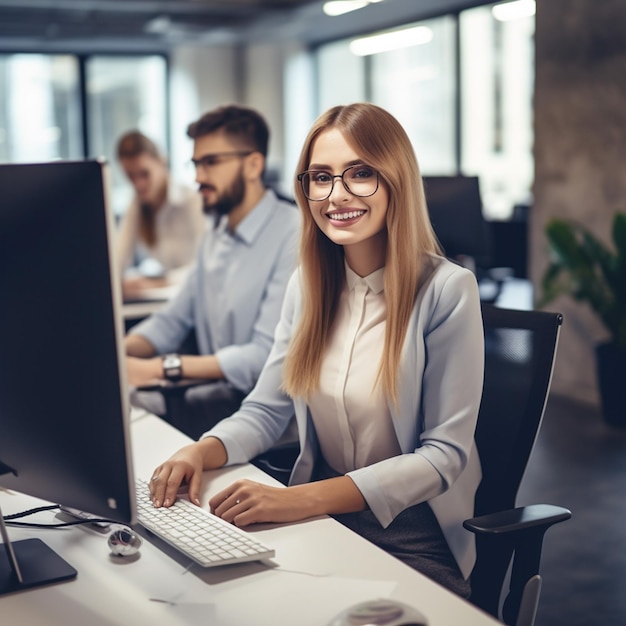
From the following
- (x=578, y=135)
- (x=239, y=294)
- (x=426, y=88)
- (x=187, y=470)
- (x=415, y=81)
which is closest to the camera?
(x=187, y=470)

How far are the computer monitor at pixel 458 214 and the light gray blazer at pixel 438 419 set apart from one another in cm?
202

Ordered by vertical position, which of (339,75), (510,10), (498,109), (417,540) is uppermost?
(510,10)

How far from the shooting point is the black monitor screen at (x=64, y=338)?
0.99 metres

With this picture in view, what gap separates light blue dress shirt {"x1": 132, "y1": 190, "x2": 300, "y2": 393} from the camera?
8.63 ft

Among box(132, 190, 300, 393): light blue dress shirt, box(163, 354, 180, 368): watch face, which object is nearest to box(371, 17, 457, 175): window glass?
box(132, 190, 300, 393): light blue dress shirt

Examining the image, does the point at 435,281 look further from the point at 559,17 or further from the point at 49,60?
the point at 49,60

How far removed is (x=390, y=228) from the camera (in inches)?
65.0

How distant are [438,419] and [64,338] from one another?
771 mm

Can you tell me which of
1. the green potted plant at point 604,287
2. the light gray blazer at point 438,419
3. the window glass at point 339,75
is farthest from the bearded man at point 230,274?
the window glass at point 339,75

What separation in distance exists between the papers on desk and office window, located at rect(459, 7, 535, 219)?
289 inches

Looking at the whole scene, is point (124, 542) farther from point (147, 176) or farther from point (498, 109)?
point (498, 109)

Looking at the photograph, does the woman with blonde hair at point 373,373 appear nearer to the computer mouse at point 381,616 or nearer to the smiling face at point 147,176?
the computer mouse at point 381,616

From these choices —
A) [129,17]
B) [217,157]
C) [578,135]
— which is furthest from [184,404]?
[129,17]

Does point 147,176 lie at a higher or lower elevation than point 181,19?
lower
